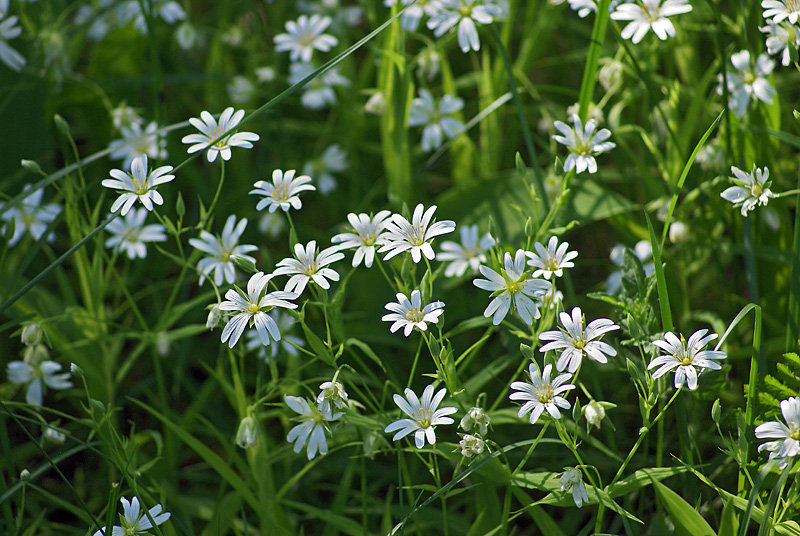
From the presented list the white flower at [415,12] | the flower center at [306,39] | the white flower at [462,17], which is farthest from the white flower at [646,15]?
the flower center at [306,39]

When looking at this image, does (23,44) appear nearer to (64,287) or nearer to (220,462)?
(64,287)

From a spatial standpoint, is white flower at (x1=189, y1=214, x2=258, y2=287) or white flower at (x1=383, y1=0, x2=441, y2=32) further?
white flower at (x1=383, y1=0, x2=441, y2=32)

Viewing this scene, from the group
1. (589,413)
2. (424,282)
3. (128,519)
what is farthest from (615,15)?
(128,519)

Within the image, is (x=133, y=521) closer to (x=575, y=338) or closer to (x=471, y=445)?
(x=471, y=445)

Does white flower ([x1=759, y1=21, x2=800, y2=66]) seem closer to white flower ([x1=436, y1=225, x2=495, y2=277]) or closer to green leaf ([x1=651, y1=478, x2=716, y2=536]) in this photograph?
white flower ([x1=436, y1=225, x2=495, y2=277])

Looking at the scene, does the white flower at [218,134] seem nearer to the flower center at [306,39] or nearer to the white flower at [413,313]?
the white flower at [413,313]

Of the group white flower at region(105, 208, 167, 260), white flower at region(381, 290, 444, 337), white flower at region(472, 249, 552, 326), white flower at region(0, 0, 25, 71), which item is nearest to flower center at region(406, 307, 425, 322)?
white flower at region(381, 290, 444, 337)
